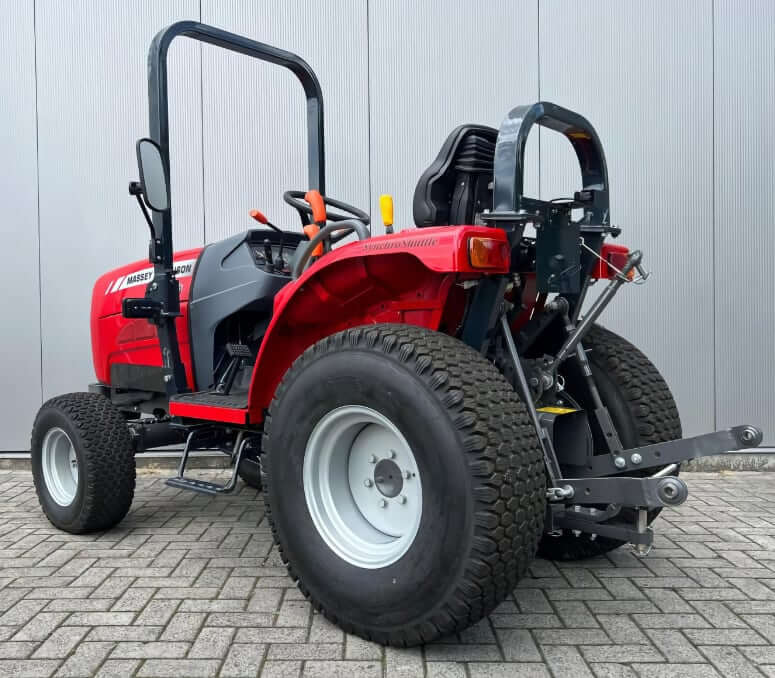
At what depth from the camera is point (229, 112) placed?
5.62m

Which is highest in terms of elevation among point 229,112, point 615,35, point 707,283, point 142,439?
point 615,35

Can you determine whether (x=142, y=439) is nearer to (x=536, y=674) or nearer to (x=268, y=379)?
(x=268, y=379)

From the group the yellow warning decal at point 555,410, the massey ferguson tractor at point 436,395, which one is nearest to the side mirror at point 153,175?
the massey ferguson tractor at point 436,395

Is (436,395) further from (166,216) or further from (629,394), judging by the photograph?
(166,216)

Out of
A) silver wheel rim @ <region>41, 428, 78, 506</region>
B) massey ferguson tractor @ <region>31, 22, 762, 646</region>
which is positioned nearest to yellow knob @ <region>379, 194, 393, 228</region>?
massey ferguson tractor @ <region>31, 22, 762, 646</region>

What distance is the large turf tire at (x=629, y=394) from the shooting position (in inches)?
115

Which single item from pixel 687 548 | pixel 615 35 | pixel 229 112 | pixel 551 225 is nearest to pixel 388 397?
pixel 551 225

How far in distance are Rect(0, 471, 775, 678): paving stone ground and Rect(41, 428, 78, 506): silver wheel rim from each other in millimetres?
243

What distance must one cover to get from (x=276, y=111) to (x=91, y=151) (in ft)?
4.97

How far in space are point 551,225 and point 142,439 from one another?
261cm

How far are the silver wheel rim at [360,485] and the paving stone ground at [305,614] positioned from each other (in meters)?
0.35

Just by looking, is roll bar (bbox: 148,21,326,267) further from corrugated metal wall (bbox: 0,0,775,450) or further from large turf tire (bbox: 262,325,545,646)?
corrugated metal wall (bbox: 0,0,775,450)

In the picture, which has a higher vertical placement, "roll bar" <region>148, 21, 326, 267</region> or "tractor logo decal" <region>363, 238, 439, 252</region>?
"roll bar" <region>148, 21, 326, 267</region>

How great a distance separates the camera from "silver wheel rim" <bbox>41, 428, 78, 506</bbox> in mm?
4074
